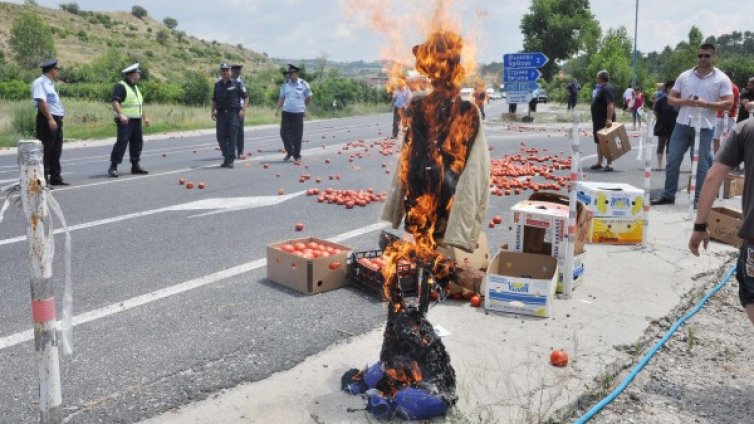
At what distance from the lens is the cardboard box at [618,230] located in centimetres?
802

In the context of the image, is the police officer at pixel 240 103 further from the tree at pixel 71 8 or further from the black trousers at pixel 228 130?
the tree at pixel 71 8

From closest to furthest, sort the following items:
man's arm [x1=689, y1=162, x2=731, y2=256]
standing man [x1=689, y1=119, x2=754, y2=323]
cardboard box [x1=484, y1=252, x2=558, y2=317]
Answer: standing man [x1=689, y1=119, x2=754, y2=323] < man's arm [x1=689, y1=162, x2=731, y2=256] < cardboard box [x1=484, y1=252, x2=558, y2=317]

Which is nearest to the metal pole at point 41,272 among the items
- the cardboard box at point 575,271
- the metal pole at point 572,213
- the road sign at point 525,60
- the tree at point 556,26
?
the metal pole at point 572,213

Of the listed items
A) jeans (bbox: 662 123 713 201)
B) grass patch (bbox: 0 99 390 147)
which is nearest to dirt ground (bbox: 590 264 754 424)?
jeans (bbox: 662 123 713 201)

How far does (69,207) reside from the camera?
10.1 m

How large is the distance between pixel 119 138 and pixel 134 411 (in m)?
10.4

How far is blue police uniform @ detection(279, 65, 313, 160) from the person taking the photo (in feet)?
52.5

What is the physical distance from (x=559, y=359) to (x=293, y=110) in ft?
40.7

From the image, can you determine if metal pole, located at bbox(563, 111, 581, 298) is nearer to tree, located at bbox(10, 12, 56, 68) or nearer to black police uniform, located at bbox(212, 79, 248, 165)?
black police uniform, located at bbox(212, 79, 248, 165)

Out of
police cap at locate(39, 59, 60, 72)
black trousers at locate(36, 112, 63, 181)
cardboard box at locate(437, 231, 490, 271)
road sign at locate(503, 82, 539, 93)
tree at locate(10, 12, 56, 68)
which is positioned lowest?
cardboard box at locate(437, 231, 490, 271)

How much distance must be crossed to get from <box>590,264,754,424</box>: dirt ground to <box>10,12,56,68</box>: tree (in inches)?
3375

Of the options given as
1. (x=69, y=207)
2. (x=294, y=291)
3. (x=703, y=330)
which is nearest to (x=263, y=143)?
Result: (x=69, y=207)

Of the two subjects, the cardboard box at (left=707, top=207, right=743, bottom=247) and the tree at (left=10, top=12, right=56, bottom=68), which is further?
the tree at (left=10, top=12, right=56, bottom=68)

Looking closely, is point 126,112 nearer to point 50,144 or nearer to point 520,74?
point 50,144
